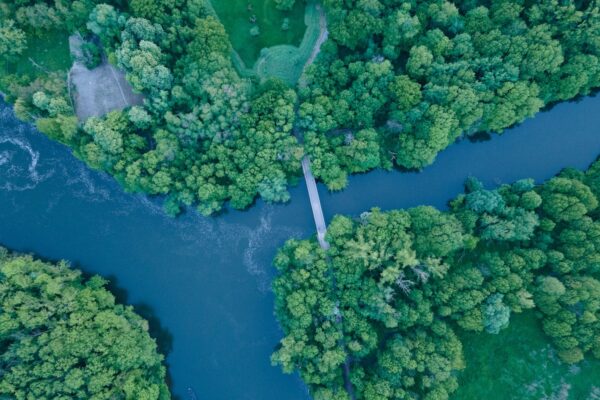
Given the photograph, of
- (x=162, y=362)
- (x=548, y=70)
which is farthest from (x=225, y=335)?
(x=548, y=70)

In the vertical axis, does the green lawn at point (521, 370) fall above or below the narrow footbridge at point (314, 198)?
below

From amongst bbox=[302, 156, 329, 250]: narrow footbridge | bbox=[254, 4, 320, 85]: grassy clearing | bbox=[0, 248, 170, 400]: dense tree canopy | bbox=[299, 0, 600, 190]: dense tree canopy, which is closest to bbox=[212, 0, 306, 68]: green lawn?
bbox=[254, 4, 320, 85]: grassy clearing

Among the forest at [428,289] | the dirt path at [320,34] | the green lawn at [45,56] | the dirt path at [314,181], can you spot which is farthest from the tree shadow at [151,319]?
the dirt path at [320,34]

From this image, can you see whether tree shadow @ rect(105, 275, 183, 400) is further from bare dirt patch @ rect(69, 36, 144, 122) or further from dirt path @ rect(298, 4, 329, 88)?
dirt path @ rect(298, 4, 329, 88)

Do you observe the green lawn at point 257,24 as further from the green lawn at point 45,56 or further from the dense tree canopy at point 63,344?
the dense tree canopy at point 63,344

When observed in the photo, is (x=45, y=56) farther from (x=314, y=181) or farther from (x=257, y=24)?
(x=314, y=181)
